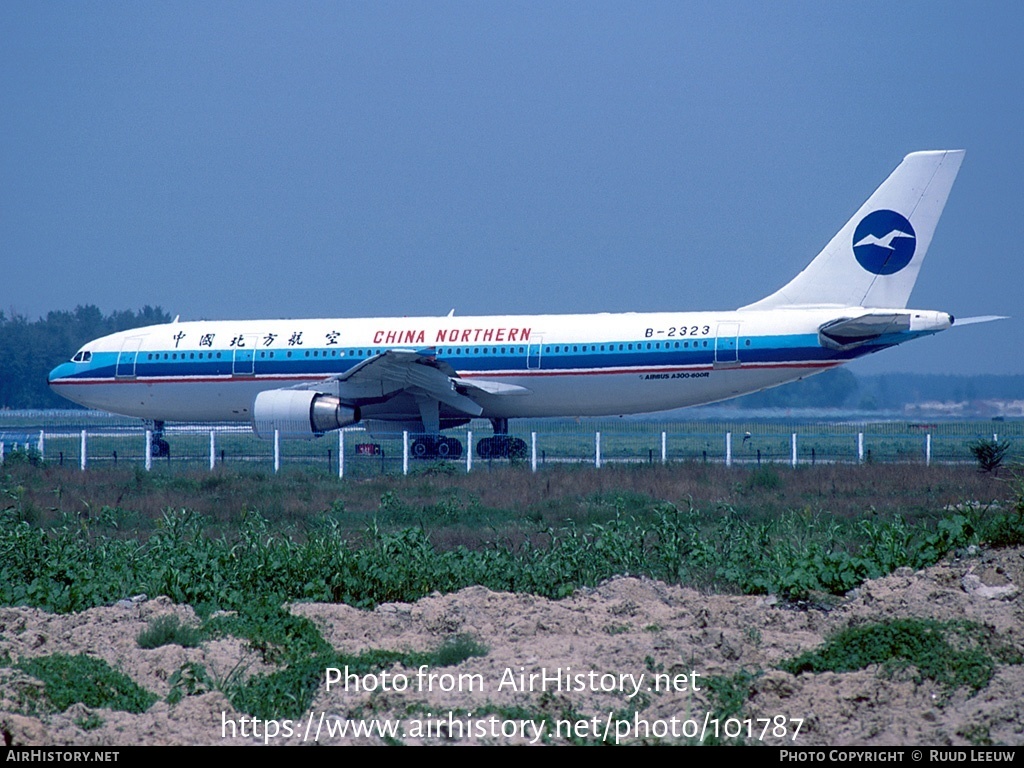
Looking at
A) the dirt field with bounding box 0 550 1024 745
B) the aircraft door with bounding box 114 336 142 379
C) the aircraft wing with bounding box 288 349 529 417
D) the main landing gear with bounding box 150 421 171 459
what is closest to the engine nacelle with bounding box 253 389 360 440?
the aircraft wing with bounding box 288 349 529 417

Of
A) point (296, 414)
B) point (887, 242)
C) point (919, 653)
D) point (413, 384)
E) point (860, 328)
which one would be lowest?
point (919, 653)

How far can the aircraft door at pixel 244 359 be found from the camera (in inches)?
1138

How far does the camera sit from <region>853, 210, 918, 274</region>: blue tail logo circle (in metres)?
26.0

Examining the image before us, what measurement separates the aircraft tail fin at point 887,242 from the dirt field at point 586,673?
690 inches

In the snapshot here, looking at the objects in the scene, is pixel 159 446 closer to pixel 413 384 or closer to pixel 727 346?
pixel 413 384

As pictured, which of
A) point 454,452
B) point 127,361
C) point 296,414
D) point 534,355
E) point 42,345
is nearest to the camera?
point 296,414

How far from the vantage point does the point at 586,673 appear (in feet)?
23.7

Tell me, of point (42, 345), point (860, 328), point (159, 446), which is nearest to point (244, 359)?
point (159, 446)

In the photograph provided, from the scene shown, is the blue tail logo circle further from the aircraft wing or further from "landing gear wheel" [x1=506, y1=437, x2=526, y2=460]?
"landing gear wheel" [x1=506, y1=437, x2=526, y2=460]

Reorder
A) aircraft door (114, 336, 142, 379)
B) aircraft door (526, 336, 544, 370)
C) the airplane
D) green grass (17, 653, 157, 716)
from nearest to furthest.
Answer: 1. green grass (17, 653, 157, 716)
2. the airplane
3. aircraft door (526, 336, 544, 370)
4. aircraft door (114, 336, 142, 379)

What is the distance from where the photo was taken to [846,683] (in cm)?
692

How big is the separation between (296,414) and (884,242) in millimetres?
14018
